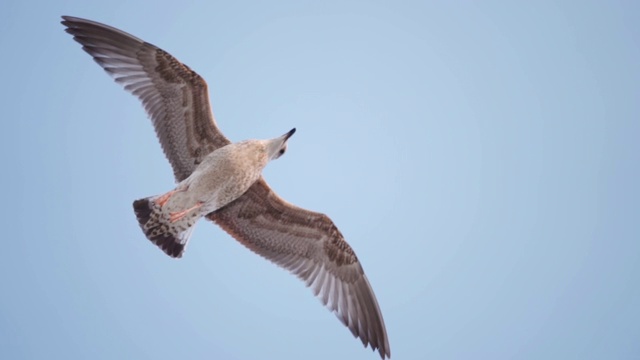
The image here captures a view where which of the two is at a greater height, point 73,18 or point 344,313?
point 73,18

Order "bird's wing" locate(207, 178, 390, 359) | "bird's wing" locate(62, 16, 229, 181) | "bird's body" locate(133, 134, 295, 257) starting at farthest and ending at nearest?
"bird's wing" locate(207, 178, 390, 359)
"bird's wing" locate(62, 16, 229, 181)
"bird's body" locate(133, 134, 295, 257)

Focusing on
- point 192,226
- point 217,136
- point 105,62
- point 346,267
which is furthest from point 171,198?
point 346,267

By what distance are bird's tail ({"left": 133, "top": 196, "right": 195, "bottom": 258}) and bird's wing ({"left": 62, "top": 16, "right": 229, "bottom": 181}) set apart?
0.73 m

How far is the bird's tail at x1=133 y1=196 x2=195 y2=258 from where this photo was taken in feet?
22.8

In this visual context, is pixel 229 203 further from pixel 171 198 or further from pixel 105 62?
pixel 105 62

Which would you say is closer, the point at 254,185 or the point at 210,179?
the point at 210,179

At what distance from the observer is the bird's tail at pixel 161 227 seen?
694 centimetres

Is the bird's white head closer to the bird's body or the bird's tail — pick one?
the bird's body

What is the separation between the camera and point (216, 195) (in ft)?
23.0

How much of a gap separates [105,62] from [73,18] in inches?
26.0

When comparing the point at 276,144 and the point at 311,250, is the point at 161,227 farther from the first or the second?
the point at 311,250

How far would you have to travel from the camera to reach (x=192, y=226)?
7215 millimetres

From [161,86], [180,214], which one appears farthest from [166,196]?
[161,86]

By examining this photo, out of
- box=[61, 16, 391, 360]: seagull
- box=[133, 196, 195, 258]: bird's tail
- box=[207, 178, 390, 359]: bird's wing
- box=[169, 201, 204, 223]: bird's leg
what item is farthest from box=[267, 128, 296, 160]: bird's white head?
box=[133, 196, 195, 258]: bird's tail
